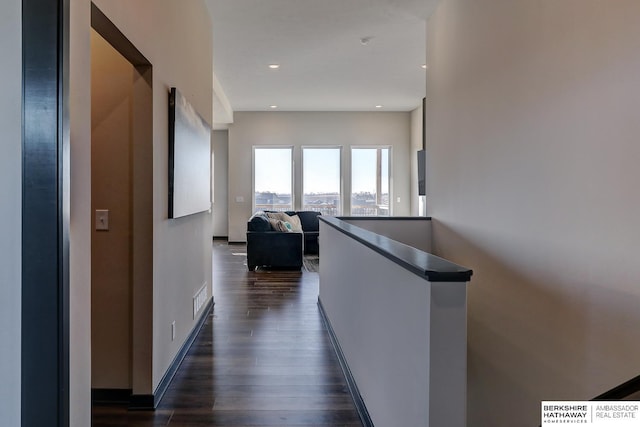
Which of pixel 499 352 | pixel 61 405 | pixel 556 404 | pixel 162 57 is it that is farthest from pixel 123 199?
pixel 499 352

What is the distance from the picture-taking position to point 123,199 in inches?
80.3

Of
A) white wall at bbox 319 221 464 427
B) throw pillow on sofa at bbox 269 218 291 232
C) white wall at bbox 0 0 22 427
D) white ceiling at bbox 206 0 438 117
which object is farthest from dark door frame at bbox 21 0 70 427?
throw pillow on sofa at bbox 269 218 291 232

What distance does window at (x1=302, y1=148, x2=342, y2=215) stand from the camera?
8641 millimetres

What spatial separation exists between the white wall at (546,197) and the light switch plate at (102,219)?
Result: 266cm

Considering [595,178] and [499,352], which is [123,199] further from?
[499,352]

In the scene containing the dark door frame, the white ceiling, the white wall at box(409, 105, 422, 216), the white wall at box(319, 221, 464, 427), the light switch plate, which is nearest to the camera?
the white wall at box(319, 221, 464, 427)

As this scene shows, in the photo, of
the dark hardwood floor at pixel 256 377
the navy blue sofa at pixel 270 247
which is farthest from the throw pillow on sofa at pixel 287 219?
the dark hardwood floor at pixel 256 377

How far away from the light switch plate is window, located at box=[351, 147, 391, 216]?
6966mm

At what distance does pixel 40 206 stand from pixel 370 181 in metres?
8.03

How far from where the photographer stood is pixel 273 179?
8672 mm

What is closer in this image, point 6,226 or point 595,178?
point 6,226

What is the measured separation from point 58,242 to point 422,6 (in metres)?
3.97

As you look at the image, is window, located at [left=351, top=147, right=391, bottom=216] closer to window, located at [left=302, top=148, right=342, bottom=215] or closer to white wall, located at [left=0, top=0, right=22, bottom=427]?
window, located at [left=302, top=148, right=342, bottom=215]

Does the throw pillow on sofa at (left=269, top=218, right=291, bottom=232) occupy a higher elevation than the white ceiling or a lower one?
lower
